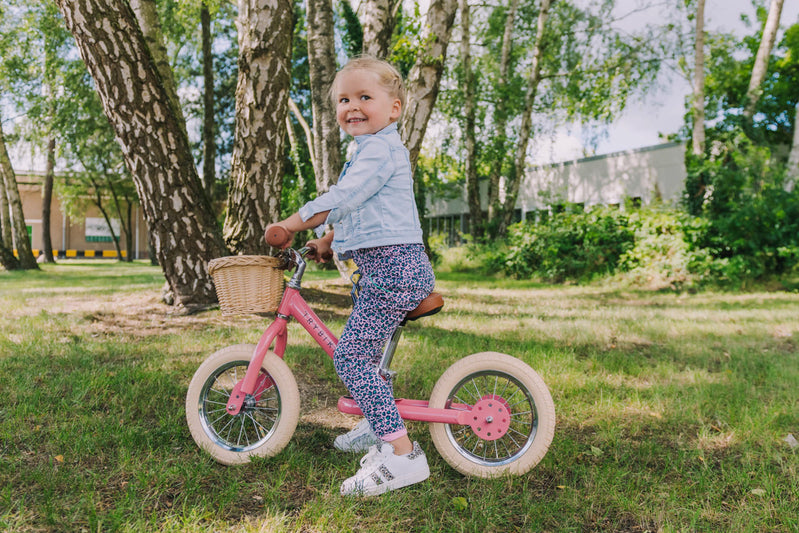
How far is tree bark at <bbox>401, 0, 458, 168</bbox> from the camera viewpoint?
636 cm

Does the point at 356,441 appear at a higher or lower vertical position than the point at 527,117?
lower

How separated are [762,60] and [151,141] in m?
14.2

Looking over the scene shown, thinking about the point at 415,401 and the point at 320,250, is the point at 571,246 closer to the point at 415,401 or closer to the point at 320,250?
the point at 415,401

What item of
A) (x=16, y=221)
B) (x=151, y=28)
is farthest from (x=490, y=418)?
(x=16, y=221)

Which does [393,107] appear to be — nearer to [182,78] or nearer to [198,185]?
[198,185]

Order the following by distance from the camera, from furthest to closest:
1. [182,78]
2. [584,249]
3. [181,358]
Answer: [182,78] → [584,249] → [181,358]

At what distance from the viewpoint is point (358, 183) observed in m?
2.41

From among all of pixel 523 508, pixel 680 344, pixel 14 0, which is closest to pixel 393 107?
pixel 523 508

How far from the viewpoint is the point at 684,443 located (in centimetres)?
317

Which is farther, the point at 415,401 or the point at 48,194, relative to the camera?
the point at 48,194

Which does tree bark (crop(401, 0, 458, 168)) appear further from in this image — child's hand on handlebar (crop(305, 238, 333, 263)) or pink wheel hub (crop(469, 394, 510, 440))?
pink wheel hub (crop(469, 394, 510, 440))

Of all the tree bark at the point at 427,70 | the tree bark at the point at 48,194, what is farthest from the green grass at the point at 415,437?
the tree bark at the point at 48,194

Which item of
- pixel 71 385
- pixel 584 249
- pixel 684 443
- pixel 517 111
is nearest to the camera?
pixel 684 443

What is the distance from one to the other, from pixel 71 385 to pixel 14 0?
58.9ft
